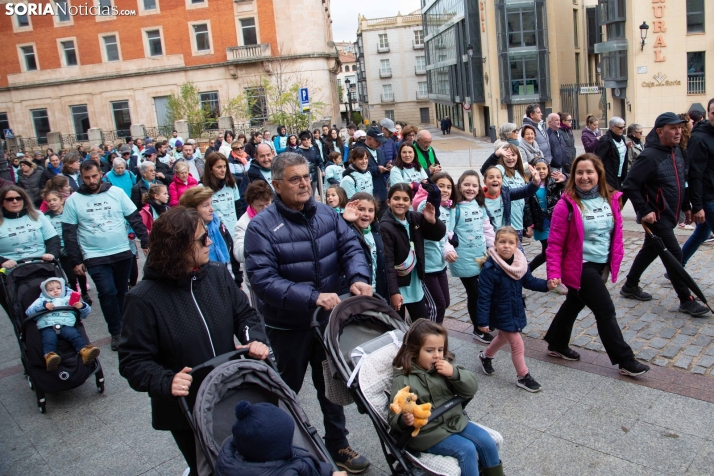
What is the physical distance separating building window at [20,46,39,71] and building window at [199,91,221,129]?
15.0m

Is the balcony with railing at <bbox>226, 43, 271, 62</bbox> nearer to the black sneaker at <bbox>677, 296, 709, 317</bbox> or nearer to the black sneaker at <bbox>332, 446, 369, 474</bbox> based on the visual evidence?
the black sneaker at <bbox>677, 296, 709, 317</bbox>

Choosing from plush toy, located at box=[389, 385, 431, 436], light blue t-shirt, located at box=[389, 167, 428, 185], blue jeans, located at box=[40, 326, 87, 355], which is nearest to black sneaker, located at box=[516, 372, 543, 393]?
plush toy, located at box=[389, 385, 431, 436]

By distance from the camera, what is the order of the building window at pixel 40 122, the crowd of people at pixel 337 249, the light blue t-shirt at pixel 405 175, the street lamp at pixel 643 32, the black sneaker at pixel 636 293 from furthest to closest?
1. the building window at pixel 40 122
2. the street lamp at pixel 643 32
3. the light blue t-shirt at pixel 405 175
4. the black sneaker at pixel 636 293
5. the crowd of people at pixel 337 249

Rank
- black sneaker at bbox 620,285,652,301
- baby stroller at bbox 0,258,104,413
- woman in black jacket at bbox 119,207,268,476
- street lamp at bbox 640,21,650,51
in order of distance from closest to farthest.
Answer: woman in black jacket at bbox 119,207,268,476 < baby stroller at bbox 0,258,104,413 < black sneaker at bbox 620,285,652,301 < street lamp at bbox 640,21,650,51

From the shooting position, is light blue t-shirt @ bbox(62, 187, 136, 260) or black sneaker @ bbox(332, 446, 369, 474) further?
light blue t-shirt @ bbox(62, 187, 136, 260)

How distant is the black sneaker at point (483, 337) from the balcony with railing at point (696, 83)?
105ft

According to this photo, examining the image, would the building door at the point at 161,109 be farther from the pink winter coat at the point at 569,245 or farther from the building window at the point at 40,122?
the pink winter coat at the point at 569,245

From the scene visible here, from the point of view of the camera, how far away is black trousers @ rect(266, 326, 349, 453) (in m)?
4.16

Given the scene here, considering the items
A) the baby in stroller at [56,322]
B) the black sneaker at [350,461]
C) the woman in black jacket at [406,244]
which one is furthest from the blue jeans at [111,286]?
the black sneaker at [350,461]

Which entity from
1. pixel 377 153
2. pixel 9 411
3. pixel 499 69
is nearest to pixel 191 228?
pixel 9 411

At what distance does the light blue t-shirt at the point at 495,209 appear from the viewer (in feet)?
22.3

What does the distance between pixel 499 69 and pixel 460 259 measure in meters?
38.9

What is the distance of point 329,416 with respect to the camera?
4188 millimetres

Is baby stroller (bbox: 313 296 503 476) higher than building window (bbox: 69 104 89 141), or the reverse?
building window (bbox: 69 104 89 141)
